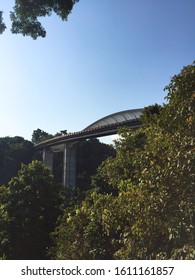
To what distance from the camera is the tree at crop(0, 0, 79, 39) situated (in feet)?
44.7

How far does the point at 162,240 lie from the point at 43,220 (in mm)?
13790

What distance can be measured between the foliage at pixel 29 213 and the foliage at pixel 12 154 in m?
57.4

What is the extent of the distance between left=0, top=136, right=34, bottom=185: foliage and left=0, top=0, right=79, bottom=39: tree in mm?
65343

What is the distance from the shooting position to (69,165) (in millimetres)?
69000

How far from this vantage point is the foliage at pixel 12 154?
7588cm

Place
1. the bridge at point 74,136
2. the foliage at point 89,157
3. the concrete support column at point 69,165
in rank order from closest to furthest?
the bridge at point 74,136
the concrete support column at point 69,165
the foliage at point 89,157

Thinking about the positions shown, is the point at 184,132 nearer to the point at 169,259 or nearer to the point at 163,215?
the point at 163,215

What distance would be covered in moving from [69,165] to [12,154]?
19601 mm

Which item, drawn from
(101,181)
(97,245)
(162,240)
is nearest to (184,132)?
(162,240)

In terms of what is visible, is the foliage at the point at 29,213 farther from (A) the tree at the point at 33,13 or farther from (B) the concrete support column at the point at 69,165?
(B) the concrete support column at the point at 69,165

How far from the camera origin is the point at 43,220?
19.7 m

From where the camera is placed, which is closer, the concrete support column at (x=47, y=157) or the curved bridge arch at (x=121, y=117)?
the curved bridge arch at (x=121, y=117)

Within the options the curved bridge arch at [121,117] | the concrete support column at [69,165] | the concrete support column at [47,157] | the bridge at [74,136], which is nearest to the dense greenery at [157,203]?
the bridge at [74,136]

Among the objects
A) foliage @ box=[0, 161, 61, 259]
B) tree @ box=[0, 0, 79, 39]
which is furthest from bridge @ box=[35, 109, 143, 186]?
tree @ box=[0, 0, 79, 39]
